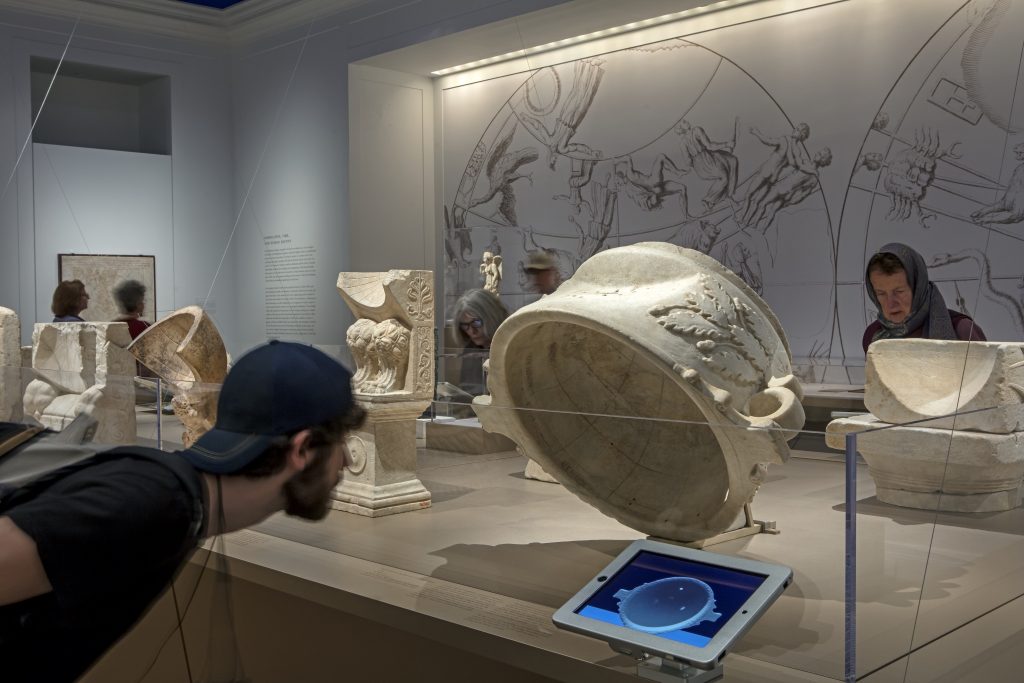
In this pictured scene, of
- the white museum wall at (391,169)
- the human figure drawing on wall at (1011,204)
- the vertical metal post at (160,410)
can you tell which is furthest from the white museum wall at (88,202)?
the human figure drawing on wall at (1011,204)

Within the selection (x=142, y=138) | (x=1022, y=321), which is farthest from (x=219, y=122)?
(x=1022, y=321)

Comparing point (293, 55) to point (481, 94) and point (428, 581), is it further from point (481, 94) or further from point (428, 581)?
point (428, 581)

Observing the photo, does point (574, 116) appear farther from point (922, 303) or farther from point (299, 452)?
point (299, 452)

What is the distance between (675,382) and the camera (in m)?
2.72

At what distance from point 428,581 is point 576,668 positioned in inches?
21.0

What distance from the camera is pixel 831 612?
193cm

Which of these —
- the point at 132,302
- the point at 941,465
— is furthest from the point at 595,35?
the point at 132,302

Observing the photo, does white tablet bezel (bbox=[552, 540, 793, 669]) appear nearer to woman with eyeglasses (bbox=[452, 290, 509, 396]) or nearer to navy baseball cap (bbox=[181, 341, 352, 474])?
navy baseball cap (bbox=[181, 341, 352, 474])

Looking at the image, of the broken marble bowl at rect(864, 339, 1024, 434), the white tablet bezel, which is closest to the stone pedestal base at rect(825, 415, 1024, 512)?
the white tablet bezel

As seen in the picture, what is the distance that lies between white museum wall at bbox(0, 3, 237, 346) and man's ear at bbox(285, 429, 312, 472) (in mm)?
5298

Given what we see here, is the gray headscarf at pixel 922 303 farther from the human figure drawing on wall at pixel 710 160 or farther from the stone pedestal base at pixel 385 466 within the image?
the stone pedestal base at pixel 385 466

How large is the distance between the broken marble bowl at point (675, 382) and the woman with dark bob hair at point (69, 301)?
12.7ft

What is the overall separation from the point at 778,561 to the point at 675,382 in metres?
0.81

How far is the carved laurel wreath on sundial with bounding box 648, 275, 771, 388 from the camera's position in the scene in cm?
257
